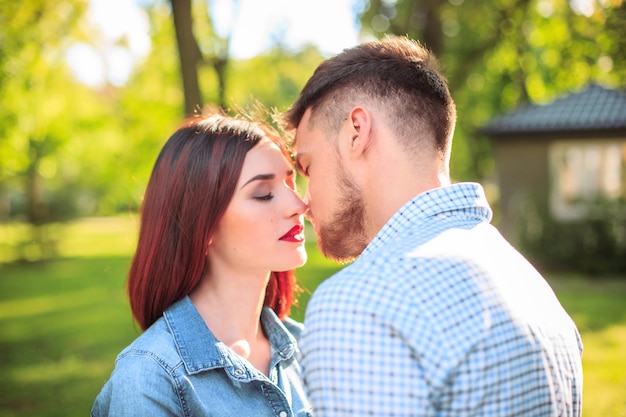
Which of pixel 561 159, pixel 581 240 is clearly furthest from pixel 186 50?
pixel 561 159

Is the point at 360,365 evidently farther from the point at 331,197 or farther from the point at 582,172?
the point at 582,172

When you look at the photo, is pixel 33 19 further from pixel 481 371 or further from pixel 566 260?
pixel 481 371

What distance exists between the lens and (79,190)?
43.6 m

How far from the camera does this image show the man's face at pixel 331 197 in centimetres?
218

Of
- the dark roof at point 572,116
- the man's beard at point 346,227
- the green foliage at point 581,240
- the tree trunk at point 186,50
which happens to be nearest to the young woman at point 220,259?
the man's beard at point 346,227

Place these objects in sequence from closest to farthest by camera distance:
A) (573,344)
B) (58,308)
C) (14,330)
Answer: (573,344) → (14,330) → (58,308)

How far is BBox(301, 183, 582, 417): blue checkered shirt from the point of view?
57.8 inches

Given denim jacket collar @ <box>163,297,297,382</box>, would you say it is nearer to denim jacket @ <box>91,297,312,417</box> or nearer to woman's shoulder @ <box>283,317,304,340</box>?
denim jacket @ <box>91,297,312,417</box>

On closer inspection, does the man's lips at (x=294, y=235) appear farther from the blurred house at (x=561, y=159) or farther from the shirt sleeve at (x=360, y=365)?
the blurred house at (x=561, y=159)

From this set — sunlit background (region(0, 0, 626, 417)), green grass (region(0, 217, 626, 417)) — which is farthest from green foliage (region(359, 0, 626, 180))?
green grass (region(0, 217, 626, 417))

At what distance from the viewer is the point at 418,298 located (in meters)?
1.52

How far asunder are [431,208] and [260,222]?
3.54 ft

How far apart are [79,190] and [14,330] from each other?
3321cm

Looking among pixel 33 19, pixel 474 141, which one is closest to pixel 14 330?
pixel 33 19
